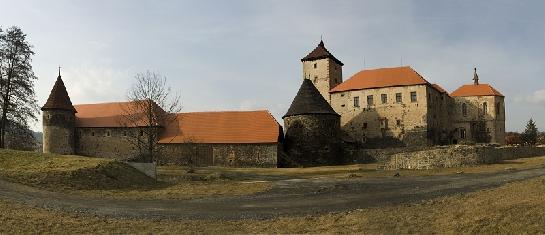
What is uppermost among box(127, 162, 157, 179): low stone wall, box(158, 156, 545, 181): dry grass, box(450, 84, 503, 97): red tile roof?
box(450, 84, 503, 97): red tile roof

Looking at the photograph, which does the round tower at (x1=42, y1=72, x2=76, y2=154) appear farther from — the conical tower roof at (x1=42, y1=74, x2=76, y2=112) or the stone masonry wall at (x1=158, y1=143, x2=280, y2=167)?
the stone masonry wall at (x1=158, y1=143, x2=280, y2=167)

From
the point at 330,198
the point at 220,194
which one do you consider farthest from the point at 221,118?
the point at 330,198

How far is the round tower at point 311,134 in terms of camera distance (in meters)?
43.8

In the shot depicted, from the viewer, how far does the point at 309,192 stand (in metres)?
19.8

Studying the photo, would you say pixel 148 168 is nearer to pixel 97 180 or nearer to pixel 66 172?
pixel 97 180

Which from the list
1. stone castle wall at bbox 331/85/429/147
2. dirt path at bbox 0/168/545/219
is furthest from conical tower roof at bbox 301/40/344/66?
dirt path at bbox 0/168/545/219

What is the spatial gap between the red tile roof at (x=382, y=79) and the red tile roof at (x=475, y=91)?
9.74 m

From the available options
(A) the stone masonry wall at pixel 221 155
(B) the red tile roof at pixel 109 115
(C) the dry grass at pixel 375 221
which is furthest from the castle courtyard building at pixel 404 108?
(C) the dry grass at pixel 375 221

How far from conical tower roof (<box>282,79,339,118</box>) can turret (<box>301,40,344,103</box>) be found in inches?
477

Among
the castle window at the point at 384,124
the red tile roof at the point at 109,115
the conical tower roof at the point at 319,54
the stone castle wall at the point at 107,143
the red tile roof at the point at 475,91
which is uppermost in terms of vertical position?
the conical tower roof at the point at 319,54

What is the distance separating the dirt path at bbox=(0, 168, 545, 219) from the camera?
14.8 meters

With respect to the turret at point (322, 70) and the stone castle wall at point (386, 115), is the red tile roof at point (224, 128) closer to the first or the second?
the stone castle wall at point (386, 115)

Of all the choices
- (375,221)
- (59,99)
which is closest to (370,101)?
(59,99)

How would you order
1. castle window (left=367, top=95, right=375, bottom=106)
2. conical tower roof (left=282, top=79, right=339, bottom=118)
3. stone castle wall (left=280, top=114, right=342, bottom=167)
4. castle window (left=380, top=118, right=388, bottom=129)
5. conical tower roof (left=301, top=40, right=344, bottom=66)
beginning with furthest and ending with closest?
conical tower roof (left=301, top=40, right=344, bottom=66)
castle window (left=367, top=95, right=375, bottom=106)
castle window (left=380, top=118, right=388, bottom=129)
conical tower roof (left=282, top=79, right=339, bottom=118)
stone castle wall (left=280, top=114, right=342, bottom=167)
